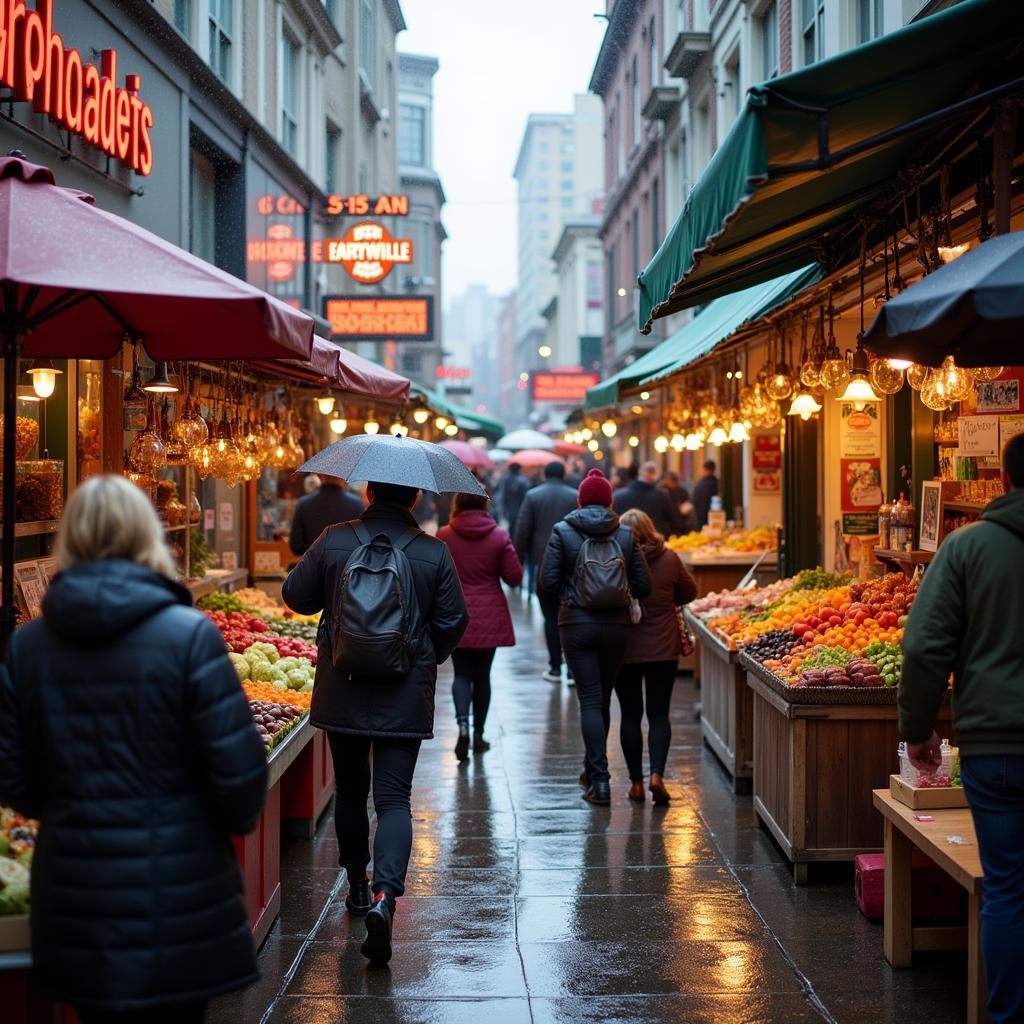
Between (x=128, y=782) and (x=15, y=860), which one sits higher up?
(x=128, y=782)

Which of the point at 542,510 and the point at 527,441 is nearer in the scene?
the point at 542,510

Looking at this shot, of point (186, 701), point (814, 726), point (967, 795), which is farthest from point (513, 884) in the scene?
point (186, 701)

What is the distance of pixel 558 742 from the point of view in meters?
10.7

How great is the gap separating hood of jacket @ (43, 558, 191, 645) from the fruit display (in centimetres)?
315

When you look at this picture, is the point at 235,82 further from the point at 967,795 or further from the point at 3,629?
the point at 967,795

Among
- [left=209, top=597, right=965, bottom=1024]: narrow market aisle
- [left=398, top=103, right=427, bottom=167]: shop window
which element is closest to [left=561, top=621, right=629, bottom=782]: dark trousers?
[left=209, top=597, right=965, bottom=1024]: narrow market aisle

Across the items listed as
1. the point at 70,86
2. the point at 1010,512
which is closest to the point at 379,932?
the point at 1010,512

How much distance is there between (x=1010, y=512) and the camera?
13.9 feet

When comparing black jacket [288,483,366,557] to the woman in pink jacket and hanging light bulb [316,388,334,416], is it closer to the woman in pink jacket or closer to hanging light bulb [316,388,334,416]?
the woman in pink jacket

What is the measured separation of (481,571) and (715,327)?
14.7 ft

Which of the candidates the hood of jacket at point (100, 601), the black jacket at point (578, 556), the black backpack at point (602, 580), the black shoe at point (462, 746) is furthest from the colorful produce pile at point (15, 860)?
the black shoe at point (462, 746)

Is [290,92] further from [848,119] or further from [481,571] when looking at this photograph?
[848,119]

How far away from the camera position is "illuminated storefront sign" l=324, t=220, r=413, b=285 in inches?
891

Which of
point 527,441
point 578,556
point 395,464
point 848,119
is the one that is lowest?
point 578,556
